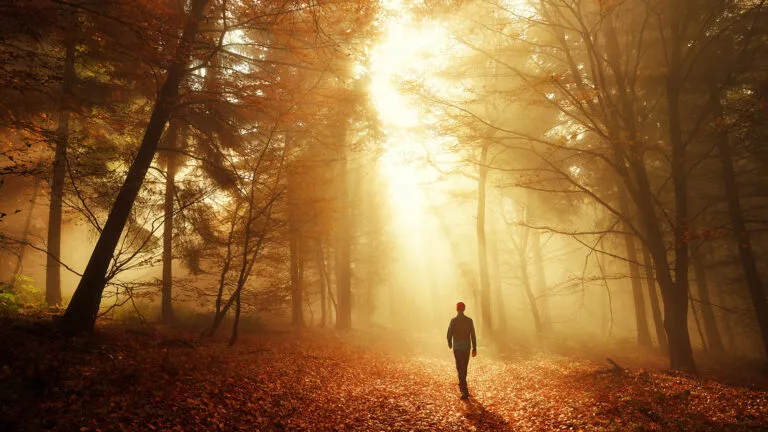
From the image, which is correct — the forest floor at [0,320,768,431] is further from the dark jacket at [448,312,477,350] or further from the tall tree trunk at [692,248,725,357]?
the tall tree trunk at [692,248,725,357]

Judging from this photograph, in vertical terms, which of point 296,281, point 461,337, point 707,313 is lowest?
point 707,313

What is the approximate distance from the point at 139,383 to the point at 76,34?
6527mm

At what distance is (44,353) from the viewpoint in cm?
568

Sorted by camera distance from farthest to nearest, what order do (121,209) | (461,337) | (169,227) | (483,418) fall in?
(169,227)
(461,337)
(121,209)
(483,418)

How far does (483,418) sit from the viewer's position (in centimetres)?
743

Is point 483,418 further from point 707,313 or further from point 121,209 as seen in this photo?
point 707,313

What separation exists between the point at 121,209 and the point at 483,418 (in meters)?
9.17

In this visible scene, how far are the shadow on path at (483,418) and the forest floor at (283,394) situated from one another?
0.07 feet

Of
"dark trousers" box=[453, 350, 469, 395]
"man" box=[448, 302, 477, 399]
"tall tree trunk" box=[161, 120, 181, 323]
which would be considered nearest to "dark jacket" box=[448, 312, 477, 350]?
"man" box=[448, 302, 477, 399]

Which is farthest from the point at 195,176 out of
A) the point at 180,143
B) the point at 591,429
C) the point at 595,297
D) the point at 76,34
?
the point at 595,297

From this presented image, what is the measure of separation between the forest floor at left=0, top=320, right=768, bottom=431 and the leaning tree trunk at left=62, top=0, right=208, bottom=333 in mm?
568

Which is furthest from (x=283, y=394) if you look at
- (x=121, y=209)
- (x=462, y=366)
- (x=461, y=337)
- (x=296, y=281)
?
(x=296, y=281)

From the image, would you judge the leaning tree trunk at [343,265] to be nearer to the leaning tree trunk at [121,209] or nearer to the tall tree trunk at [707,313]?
the leaning tree trunk at [121,209]

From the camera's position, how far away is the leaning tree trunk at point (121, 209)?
24.5 ft
